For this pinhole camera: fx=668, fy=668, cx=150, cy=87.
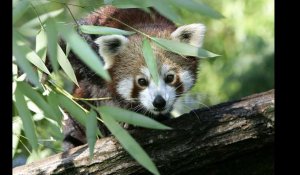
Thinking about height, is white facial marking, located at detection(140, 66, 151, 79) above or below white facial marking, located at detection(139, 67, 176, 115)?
above

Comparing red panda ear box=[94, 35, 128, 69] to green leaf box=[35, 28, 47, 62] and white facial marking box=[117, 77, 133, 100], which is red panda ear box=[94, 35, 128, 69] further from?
green leaf box=[35, 28, 47, 62]

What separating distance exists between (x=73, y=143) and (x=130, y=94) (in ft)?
2.57

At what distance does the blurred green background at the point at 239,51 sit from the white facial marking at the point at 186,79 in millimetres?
2067

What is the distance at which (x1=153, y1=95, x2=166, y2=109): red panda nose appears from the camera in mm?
3787

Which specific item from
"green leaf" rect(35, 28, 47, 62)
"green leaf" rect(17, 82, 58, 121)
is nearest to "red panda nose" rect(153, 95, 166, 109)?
"green leaf" rect(35, 28, 47, 62)

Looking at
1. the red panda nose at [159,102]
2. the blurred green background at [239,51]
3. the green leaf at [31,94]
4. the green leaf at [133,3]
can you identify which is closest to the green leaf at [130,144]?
the green leaf at [31,94]

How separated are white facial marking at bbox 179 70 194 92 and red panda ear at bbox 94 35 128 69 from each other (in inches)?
16.0

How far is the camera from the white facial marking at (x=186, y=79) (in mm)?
4125

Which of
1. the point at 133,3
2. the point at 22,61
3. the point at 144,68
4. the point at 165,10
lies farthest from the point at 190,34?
the point at 22,61

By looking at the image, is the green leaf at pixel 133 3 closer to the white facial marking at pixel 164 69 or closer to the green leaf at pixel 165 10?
the green leaf at pixel 165 10

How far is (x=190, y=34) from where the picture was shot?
4160 millimetres

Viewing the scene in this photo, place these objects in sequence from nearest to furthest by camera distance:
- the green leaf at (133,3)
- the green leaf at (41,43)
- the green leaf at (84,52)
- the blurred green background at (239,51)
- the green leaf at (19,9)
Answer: the green leaf at (84,52), the green leaf at (19,9), the green leaf at (133,3), the green leaf at (41,43), the blurred green background at (239,51)
